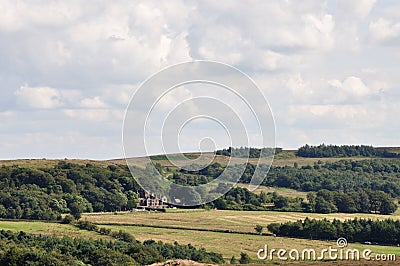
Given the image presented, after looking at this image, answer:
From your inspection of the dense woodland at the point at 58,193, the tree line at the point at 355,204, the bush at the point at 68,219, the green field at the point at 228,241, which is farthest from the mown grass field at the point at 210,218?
the dense woodland at the point at 58,193

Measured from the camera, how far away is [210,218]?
150 metres

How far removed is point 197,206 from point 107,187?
3369 centimetres

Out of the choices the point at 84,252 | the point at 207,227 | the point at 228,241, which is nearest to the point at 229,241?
the point at 228,241

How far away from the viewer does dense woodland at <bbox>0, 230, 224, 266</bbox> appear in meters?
88.9

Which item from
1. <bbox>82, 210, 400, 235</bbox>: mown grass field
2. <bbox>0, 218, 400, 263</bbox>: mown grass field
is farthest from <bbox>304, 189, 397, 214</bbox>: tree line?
<bbox>0, 218, 400, 263</bbox>: mown grass field

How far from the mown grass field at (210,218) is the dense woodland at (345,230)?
6.42 meters

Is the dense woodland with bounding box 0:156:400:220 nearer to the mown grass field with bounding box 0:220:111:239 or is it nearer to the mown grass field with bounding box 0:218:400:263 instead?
the mown grass field with bounding box 0:220:111:239

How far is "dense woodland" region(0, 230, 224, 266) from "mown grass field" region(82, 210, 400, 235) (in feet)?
71.3

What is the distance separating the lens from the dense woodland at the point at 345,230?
12669 cm

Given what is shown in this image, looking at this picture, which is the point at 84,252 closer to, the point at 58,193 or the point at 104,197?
the point at 104,197

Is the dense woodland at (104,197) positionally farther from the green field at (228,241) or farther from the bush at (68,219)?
the green field at (228,241)

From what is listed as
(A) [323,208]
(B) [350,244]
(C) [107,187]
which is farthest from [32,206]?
(B) [350,244]

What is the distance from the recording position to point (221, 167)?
649ft

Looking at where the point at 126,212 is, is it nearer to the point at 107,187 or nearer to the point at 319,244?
the point at 107,187
